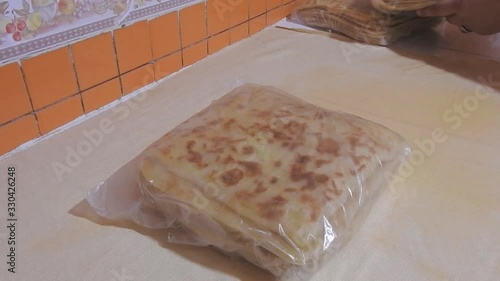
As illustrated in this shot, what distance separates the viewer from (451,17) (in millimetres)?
944

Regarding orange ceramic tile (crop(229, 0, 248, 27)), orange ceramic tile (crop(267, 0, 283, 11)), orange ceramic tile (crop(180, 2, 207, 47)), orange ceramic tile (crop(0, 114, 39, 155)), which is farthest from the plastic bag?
orange ceramic tile (crop(267, 0, 283, 11))

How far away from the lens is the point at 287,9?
116 cm

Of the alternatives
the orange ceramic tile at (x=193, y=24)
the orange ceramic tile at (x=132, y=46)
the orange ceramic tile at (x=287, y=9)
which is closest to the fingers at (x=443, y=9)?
the orange ceramic tile at (x=287, y=9)

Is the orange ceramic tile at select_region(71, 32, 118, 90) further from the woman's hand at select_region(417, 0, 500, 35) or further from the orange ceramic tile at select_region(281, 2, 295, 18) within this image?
the woman's hand at select_region(417, 0, 500, 35)

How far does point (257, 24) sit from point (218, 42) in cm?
16

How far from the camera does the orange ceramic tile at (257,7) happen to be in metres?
1.02

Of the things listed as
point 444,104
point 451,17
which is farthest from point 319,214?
point 451,17

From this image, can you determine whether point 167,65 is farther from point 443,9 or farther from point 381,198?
point 443,9

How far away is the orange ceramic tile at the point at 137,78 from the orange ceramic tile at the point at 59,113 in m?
0.09

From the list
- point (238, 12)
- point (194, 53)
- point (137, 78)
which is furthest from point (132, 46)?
point (238, 12)

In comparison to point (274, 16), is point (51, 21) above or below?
above

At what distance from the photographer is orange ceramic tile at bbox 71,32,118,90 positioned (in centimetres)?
67

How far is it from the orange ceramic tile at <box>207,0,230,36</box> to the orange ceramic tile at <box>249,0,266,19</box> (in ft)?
0.31

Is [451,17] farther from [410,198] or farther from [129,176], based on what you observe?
[129,176]
